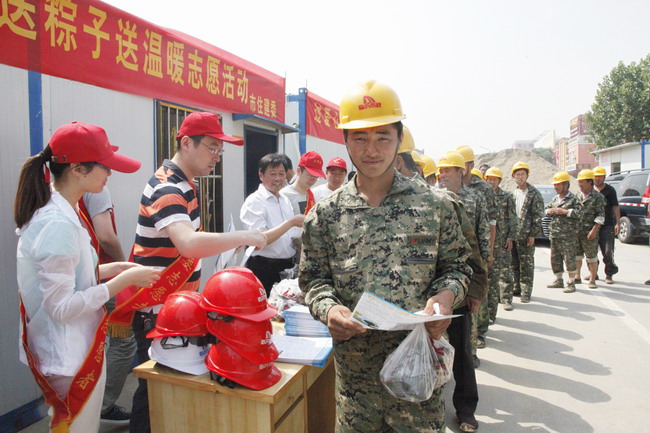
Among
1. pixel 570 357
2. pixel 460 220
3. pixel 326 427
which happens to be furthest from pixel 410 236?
pixel 570 357

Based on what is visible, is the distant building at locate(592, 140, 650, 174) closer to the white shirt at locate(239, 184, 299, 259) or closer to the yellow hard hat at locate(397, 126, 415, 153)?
the yellow hard hat at locate(397, 126, 415, 153)

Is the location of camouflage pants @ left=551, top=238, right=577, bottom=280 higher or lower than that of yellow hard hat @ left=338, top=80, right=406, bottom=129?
lower

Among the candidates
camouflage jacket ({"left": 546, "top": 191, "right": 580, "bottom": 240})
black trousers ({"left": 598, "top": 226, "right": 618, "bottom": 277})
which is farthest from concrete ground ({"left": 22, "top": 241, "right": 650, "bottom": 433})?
camouflage jacket ({"left": 546, "top": 191, "right": 580, "bottom": 240})

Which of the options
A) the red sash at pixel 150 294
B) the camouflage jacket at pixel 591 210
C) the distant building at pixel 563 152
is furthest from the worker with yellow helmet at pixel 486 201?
the distant building at pixel 563 152

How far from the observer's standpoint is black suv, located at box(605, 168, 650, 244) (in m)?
11.2

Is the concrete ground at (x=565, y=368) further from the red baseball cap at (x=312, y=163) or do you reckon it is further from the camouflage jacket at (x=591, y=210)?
the red baseball cap at (x=312, y=163)

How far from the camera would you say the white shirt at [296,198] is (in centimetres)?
411

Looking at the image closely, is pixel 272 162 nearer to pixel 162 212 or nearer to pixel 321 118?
pixel 162 212

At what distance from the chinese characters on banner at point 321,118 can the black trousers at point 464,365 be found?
5426 mm

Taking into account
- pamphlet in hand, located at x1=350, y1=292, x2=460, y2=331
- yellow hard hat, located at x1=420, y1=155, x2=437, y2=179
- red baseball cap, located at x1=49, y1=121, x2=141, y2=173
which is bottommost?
pamphlet in hand, located at x1=350, y1=292, x2=460, y2=331

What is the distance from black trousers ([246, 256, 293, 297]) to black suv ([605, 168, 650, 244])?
37.8ft

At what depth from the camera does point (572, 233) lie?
700 centimetres

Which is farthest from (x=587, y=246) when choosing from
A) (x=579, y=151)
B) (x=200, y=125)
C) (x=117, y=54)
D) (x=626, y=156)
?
(x=579, y=151)

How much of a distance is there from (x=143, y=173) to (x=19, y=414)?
217cm
